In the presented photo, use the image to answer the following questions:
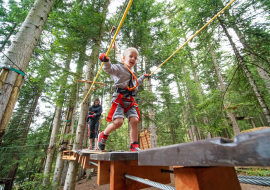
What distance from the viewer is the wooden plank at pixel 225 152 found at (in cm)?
38

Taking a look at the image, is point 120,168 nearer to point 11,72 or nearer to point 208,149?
point 208,149

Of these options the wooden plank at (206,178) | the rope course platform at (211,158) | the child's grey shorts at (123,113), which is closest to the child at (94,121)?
the child's grey shorts at (123,113)

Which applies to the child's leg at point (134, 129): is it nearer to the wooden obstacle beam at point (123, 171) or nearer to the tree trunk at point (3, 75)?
the wooden obstacle beam at point (123, 171)

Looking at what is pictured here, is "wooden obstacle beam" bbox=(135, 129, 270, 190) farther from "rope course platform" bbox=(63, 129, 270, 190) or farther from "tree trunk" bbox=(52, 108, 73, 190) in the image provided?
"tree trunk" bbox=(52, 108, 73, 190)

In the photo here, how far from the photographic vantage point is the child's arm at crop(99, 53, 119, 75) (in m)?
2.38

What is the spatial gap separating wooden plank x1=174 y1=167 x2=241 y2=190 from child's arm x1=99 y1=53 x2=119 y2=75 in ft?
6.84

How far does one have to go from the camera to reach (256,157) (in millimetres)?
388

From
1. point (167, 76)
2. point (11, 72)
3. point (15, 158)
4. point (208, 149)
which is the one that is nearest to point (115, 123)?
point (208, 149)

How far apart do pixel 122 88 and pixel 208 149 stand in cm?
236

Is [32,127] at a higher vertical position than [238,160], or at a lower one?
higher

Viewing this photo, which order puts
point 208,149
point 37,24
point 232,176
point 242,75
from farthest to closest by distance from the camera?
point 242,75
point 37,24
point 232,176
point 208,149

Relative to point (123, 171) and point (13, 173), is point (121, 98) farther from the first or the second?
point (13, 173)

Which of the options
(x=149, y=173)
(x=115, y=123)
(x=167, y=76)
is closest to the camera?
(x=149, y=173)

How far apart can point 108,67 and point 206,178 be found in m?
2.25
